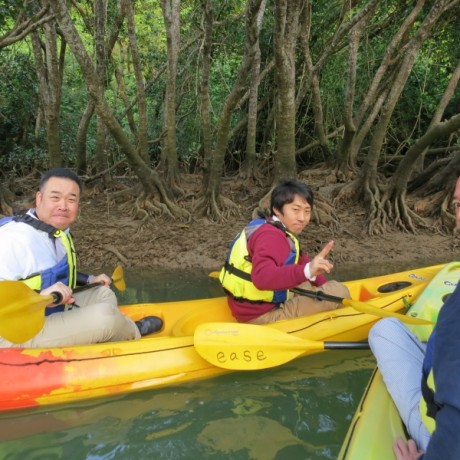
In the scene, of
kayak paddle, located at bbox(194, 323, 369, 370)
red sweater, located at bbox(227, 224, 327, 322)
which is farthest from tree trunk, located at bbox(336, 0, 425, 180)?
kayak paddle, located at bbox(194, 323, 369, 370)

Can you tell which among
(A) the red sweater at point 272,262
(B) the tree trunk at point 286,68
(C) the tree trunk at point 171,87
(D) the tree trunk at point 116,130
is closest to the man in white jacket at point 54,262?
(A) the red sweater at point 272,262

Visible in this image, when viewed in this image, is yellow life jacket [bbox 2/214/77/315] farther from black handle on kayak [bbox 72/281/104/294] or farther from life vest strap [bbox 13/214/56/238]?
black handle on kayak [bbox 72/281/104/294]

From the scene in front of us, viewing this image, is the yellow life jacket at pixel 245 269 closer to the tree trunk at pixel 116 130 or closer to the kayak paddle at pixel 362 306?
the kayak paddle at pixel 362 306

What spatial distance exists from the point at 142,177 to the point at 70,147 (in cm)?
474

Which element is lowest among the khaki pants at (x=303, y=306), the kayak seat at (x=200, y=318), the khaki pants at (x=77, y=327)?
the kayak seat at (x=200, y=318)

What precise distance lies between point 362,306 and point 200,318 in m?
1.19

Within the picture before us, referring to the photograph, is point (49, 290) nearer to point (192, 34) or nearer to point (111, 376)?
point (111, 376)

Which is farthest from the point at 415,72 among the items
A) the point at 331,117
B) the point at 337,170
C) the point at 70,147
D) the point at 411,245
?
the point at 70,147

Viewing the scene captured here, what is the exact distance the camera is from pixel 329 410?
2.52 metres

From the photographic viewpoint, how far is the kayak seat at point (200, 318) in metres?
3.24

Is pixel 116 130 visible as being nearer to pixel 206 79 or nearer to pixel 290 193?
pixel 206 79

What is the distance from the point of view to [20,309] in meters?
2.19

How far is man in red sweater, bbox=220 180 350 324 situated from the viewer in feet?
8.56

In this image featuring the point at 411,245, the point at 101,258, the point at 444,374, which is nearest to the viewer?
the point at 444,374
